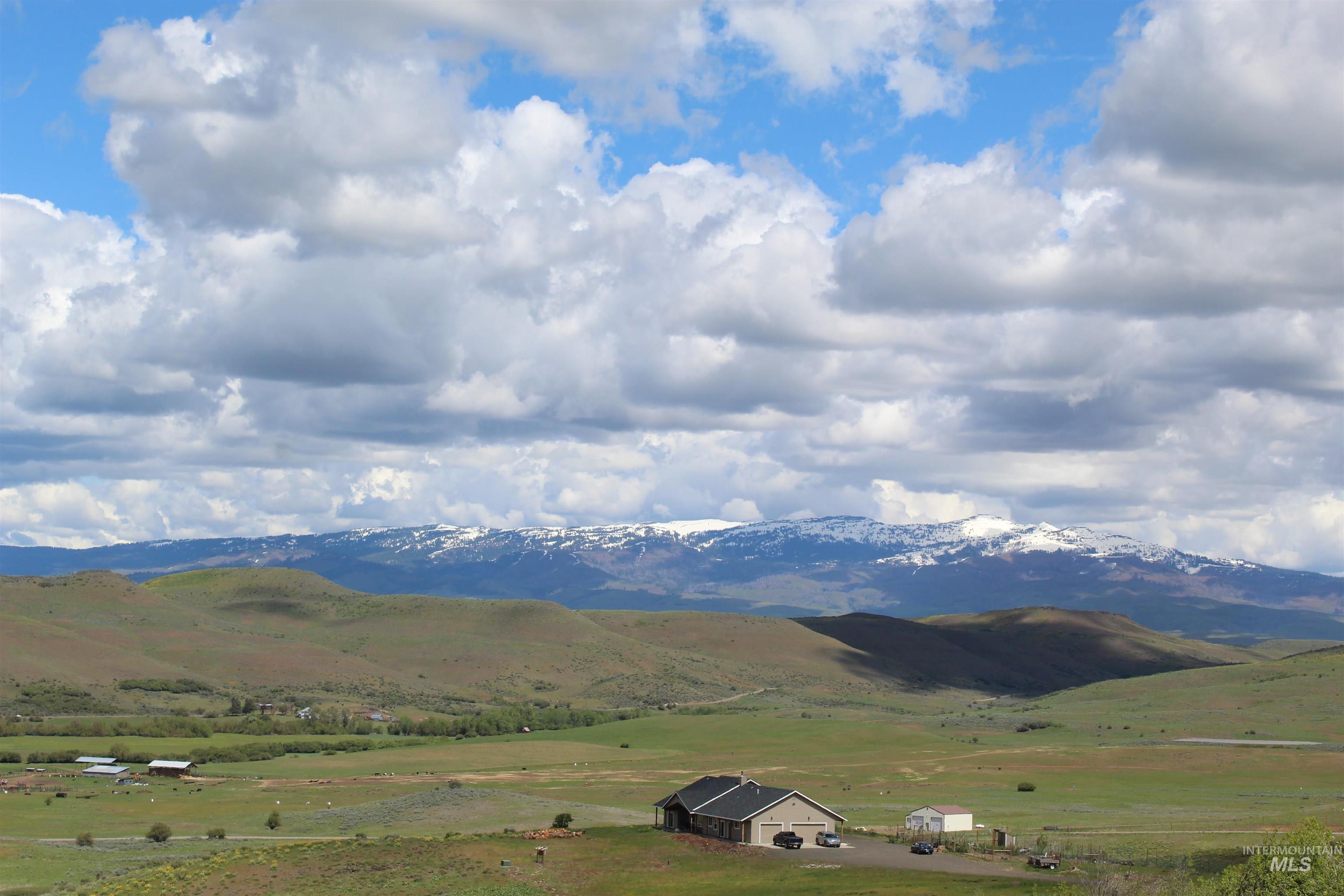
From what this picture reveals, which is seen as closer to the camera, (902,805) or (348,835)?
(348,835)

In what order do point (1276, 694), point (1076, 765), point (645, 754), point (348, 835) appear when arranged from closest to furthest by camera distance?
point (348, 835)
point (1076, 765)
point (645, 754)
point (1276, 694)

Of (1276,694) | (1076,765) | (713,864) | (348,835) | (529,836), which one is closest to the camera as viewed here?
(713,864)

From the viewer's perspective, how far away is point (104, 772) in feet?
401

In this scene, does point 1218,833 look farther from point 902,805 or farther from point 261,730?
point 261,730

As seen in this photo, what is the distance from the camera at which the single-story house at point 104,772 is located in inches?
4761

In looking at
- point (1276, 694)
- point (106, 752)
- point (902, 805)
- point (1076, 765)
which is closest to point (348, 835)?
point (902, 805)

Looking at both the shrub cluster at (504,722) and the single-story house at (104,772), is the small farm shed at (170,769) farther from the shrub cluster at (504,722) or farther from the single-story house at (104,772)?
the shrub cluster at (504,722)

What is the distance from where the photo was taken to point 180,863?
71.1 meters

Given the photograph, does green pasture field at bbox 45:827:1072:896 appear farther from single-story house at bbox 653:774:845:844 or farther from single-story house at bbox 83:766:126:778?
single-story house at bbox 83:766:126:778

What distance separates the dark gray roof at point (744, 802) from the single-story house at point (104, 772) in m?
69.4

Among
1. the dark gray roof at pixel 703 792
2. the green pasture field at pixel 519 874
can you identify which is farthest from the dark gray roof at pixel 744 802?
the green pasture field at pixel 519 874

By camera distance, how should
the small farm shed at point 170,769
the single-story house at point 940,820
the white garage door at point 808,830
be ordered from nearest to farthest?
the white garage door at point 808,830, the single-story house at point 940,820, the small farm shed at point 170,769

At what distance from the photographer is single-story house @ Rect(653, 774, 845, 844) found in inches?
3014

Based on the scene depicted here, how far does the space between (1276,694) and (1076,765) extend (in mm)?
73693
